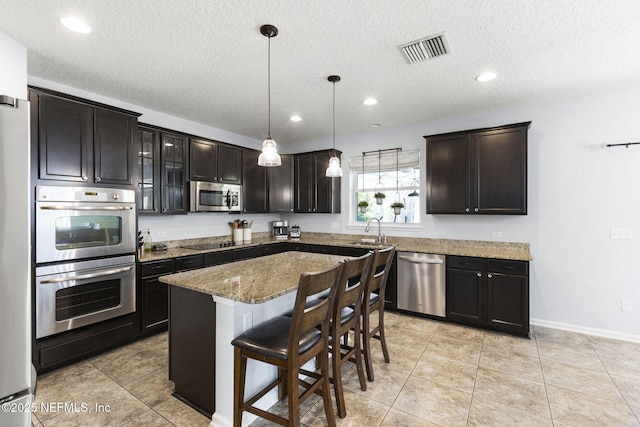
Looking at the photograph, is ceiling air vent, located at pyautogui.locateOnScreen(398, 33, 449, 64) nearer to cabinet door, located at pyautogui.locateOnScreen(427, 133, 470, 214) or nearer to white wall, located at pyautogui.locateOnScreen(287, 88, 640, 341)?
cabinet door, located at pyautogui.locateOnScreen(427, 133, 470, 214)

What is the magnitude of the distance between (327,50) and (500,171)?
261 centimetres

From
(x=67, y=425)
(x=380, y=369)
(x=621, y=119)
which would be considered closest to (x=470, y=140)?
(x=621, y=119)

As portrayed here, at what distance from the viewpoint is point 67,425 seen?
1.98 meters

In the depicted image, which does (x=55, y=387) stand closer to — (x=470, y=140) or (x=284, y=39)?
(x=284, y=39)

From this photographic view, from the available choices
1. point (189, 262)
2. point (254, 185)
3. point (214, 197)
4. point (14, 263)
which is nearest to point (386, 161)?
point (254, 185)

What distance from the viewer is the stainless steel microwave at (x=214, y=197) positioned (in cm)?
411

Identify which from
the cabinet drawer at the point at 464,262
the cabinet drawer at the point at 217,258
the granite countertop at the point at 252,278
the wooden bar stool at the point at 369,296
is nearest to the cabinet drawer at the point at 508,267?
the cabinet drawer at the point at 464,262

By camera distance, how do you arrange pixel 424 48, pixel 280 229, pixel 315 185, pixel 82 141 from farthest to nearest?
pixel 280 229 → pixel 315 185 → pixel 82 141 → pixel 424 48

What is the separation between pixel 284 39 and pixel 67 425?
3.10 metres

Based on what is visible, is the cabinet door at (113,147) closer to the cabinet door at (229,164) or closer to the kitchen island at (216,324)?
the cabinet door at (229,164)

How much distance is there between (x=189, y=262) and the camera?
369 centimetres

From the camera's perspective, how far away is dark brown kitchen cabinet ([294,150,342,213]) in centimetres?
512

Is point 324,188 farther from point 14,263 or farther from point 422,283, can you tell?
point 14,263

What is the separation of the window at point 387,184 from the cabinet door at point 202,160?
7.46 feet
